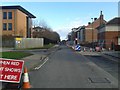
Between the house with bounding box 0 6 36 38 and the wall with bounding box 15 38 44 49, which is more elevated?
the house with bounding box 0 6 36 38

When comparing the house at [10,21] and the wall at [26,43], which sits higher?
the house at [10,21]

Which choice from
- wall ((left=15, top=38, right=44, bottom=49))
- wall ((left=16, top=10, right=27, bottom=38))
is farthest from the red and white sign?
wall ((left=16, top=10, right=27, bottom=38))

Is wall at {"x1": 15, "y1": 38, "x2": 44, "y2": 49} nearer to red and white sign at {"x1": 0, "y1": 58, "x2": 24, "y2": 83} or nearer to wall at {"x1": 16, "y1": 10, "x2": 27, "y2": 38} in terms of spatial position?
wall at {"x1": 16, "y1": 10, "x2": 27, "y2": 38}

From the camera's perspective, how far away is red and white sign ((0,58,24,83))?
11031 mm

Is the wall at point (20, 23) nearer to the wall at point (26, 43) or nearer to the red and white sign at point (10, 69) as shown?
the wall at point (26, 43)

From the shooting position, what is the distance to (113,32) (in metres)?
77.2

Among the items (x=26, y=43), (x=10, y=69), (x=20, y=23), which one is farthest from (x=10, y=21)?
(x=10, y=69)

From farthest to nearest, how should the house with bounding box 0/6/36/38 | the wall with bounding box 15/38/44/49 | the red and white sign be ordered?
the house with bounding box 0/6/36/38, the wall with bounding box 15/38/44/49, the red and white sign

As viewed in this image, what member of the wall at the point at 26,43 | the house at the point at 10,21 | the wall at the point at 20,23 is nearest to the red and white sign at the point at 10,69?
the wall at the point at 26,43

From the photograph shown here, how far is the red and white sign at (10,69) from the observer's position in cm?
1103

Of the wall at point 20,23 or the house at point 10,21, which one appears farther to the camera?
the wall at point 20,23

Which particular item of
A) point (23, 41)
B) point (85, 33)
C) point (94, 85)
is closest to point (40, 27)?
point (85, 33)

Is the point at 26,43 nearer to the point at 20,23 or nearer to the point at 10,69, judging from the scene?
the point at 20,23

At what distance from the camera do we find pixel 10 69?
36.3ft
